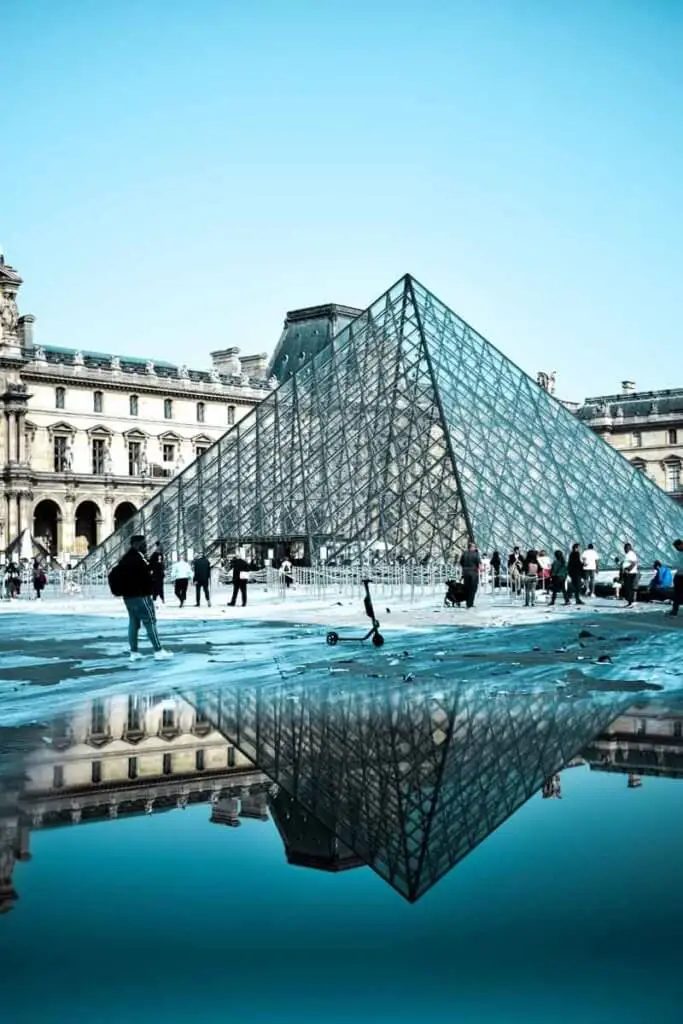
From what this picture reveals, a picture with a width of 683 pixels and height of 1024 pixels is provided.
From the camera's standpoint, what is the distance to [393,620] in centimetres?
1853

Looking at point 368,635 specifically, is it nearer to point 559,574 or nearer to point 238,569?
point 238,569

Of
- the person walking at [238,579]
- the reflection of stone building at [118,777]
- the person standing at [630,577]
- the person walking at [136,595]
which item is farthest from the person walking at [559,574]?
the reflection of stone building at [118,777]

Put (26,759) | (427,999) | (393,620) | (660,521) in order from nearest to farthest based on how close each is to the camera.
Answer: (427,999) → (26,759) → (393,620) → (660,521)

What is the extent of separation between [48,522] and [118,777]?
59933mm

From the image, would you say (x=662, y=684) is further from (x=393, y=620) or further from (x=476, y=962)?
(x=393, y=620)

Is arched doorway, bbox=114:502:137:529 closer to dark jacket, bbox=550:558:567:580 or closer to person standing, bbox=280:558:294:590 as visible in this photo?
person standing, bbox=280:558:294:590

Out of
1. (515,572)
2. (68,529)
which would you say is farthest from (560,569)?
(68,529)

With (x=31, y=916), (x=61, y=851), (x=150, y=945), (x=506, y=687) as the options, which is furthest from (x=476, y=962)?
(x=506, y=687)

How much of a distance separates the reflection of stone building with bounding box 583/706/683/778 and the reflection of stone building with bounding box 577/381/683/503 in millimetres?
73020

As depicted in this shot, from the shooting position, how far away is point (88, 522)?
218 ft

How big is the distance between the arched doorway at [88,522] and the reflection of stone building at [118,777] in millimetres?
58526

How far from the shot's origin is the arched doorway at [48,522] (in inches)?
2505

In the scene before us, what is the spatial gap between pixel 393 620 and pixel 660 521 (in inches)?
702

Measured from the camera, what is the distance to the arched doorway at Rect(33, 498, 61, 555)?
63.6 meters
